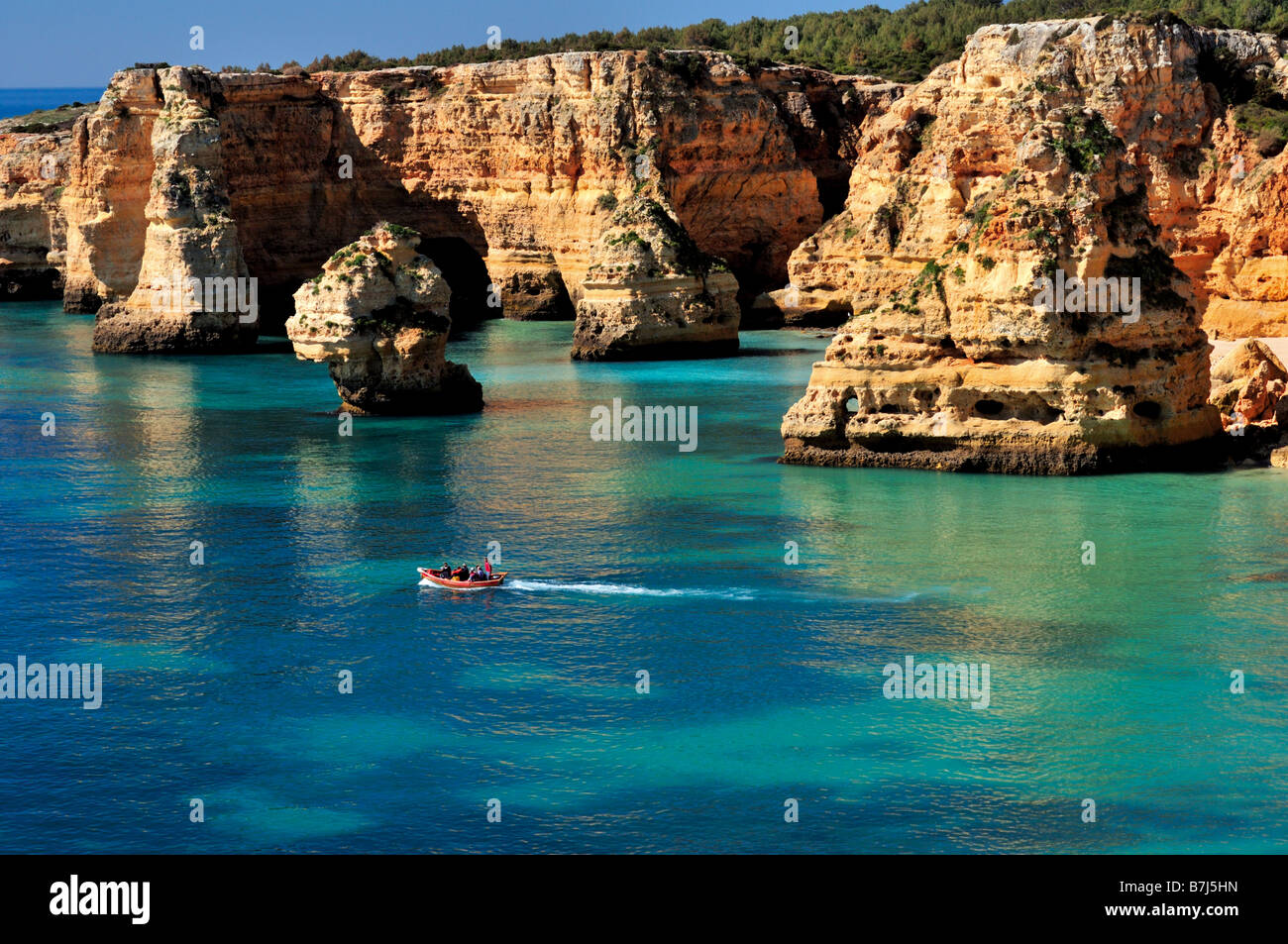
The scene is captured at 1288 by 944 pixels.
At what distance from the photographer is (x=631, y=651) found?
70.2 ft

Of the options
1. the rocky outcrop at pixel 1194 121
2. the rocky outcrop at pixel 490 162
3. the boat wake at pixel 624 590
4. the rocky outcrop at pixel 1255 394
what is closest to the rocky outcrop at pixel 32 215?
the rocky outcrop at pixel 490 162

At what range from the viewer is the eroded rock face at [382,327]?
130ft

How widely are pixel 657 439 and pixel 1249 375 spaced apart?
43.4 ft

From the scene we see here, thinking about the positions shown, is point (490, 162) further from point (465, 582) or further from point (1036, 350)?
point (465, 582)

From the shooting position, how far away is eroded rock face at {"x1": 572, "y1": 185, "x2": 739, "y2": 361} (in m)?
52.6

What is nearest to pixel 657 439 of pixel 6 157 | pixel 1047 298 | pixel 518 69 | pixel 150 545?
pixel 1047 298

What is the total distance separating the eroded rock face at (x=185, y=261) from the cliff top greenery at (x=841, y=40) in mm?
23436

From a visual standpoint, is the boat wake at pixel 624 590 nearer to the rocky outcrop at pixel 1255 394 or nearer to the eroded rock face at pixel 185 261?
the rocky outcrop at pixel 1255 394

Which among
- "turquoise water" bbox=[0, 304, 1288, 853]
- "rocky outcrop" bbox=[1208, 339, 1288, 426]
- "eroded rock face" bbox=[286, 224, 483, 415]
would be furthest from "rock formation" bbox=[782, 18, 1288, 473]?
"eroded rock face" bbox=[286, 224, 483, 415]

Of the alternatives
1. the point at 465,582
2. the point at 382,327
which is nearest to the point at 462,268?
the point at 382,327

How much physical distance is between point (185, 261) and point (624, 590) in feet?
124

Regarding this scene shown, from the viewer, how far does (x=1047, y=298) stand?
30203mm

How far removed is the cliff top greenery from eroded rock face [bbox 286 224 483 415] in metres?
33.1

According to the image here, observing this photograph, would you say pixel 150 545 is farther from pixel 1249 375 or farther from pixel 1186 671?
pixel 1249 375
